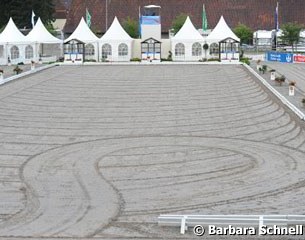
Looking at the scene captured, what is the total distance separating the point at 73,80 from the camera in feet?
132

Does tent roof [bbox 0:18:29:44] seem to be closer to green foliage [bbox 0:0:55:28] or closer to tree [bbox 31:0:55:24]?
green foliage [bbox 0:0:55:28]

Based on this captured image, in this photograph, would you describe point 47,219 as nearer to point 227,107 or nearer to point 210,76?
point 227,107

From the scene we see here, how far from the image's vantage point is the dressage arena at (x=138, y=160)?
12.1m

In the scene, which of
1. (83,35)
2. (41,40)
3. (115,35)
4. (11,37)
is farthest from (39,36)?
(115,35)

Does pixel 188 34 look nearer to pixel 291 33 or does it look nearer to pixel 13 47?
pixel 13 47

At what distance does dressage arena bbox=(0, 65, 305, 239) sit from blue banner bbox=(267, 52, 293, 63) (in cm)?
3323

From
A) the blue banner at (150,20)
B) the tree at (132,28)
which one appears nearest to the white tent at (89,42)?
the blue banner at (150,20)

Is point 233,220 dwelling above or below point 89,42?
below

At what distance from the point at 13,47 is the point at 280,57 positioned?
27599 millimetres

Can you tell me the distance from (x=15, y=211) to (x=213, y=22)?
7664 centimetres

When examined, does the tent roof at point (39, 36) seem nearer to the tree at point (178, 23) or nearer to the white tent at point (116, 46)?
the white tent at point (116, 46)

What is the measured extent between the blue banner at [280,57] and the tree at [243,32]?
1207cm

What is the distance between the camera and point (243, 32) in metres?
78.4

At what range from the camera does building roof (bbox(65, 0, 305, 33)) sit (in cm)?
8638
